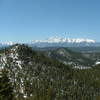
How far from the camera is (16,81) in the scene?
195 m

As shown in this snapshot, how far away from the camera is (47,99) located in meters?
170

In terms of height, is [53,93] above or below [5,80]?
below

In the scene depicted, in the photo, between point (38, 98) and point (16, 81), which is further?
point (16, 81)

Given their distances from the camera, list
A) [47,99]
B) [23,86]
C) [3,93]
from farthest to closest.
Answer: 1. [23,86]
2. [47,99]
3. [3,93]

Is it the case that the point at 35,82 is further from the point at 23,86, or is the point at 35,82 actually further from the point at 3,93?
the point at 3,93

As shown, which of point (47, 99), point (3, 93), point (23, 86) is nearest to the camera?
point (3, 93)

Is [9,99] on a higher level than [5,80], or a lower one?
lower

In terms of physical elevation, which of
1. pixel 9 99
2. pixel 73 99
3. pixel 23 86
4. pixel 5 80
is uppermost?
pixel 5 80

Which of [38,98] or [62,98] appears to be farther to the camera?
[62,98]

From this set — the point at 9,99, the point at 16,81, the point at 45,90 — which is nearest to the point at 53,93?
the point at 45,90

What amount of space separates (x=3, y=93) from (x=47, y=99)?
12838 centimetres

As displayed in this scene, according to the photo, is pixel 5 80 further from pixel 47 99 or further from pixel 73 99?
pixel 73 99

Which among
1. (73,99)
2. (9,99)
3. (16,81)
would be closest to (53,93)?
(73,99)

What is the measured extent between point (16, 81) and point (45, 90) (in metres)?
26.3
